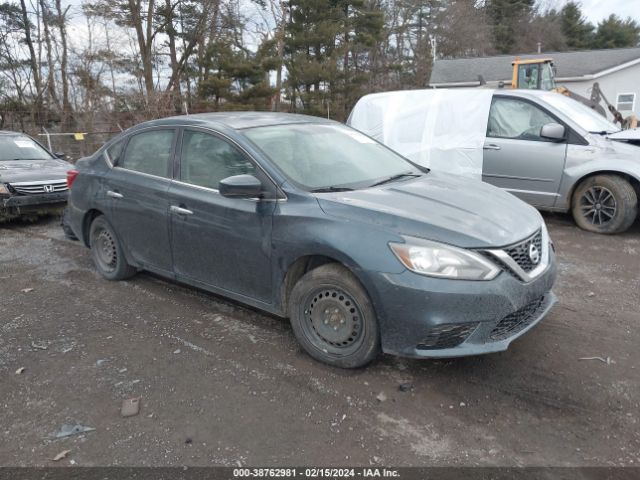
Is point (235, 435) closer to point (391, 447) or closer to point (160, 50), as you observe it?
point (391, 447)

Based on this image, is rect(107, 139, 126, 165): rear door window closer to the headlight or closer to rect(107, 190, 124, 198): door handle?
rect(107, 190, 124, 198): door handle

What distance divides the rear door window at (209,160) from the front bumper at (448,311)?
1.42m

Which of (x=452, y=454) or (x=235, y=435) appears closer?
(x=452, y=454)

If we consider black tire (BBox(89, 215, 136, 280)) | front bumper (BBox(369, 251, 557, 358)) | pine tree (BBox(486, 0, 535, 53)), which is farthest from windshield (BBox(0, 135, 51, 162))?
pine tree (BBox(486, 0, 535, 53))

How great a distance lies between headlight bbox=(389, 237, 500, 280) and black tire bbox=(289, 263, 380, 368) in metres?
0.39

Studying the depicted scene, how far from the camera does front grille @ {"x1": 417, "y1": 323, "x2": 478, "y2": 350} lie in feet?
9.52

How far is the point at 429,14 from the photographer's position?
3872cm

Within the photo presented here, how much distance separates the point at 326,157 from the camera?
395 centimetres

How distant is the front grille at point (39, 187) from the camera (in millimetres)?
7504

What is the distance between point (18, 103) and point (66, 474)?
24433 millimetres

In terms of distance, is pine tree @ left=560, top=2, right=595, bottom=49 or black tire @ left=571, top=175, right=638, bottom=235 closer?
black tire @ left=571, top=175, right=638, bottom=235

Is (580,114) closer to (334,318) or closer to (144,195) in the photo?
(334,318)

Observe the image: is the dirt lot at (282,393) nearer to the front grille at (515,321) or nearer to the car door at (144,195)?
the front grille at (515,321)

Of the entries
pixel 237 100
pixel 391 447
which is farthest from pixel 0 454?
pixel 237 100
